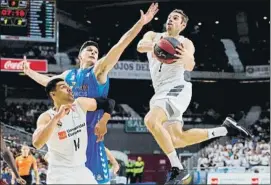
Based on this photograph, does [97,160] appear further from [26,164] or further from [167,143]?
[26,164]

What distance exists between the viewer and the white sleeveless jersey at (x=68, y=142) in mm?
5316

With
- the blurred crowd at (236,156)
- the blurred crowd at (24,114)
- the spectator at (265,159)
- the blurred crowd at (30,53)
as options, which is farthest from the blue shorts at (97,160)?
the blurred crowd at (30,53)

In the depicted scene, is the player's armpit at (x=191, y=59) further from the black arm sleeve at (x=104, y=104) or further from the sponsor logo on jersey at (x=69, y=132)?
the sponsor logo on jersey at (x=69, y=132)

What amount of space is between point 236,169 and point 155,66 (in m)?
10.1

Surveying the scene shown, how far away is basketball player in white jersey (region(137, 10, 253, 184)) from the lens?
5340 millimetres

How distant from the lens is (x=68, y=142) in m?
5.32

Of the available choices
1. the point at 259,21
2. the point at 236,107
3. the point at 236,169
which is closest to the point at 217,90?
the point at 236,107

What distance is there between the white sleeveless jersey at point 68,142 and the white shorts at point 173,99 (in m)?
0.76

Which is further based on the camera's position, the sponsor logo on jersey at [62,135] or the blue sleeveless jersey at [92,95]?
the blue sleeveless jersey at [92,95]

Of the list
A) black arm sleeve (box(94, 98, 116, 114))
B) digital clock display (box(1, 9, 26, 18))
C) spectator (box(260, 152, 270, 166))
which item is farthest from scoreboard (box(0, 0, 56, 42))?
black arm sleeve (box(94, 98, 116, 114))

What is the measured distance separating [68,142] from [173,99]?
1.11 m

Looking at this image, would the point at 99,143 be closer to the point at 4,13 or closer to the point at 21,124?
the point at 4,13

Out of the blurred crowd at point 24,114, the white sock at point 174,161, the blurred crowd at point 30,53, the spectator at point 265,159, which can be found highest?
the blurred crowd at point 30,53

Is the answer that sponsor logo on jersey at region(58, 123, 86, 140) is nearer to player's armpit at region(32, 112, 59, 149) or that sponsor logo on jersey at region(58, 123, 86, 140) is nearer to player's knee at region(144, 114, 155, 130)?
player's armpit at region(32, 112, 59, 149)
